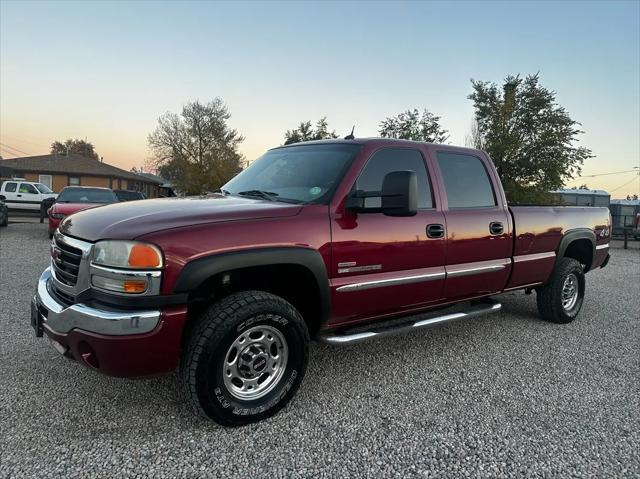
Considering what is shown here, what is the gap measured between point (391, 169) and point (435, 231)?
0.62 metres

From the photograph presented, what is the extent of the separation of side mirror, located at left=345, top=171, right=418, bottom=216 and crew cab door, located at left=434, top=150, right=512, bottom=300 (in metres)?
0.87

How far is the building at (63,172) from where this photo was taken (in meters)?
38.2

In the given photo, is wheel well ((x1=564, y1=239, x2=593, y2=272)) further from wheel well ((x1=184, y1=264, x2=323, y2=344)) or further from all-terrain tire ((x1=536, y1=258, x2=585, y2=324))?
wheel well ((x1=184, y1=264, x2=323, y2=344))

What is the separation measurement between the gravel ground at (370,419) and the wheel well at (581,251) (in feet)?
4.68

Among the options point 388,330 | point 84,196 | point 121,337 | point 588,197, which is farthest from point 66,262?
point 588,197

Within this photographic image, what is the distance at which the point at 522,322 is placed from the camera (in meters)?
5.31

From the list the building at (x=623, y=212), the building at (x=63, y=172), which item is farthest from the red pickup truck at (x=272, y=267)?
the building at (x=63, y=172)

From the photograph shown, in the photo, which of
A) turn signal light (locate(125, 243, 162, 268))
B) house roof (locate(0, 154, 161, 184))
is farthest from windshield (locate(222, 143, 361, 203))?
house roof (locate(0, 154, 161, 184))

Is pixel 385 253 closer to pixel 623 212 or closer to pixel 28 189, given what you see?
pixel 28 189

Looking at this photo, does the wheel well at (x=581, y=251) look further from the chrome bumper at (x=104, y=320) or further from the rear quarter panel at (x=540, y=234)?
the chrome bumper at (x=104, y=320)

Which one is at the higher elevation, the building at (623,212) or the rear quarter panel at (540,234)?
the building at (623,212)

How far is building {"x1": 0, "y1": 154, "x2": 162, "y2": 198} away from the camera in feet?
125

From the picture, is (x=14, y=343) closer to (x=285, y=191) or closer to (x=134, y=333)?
(x=134, y=333)

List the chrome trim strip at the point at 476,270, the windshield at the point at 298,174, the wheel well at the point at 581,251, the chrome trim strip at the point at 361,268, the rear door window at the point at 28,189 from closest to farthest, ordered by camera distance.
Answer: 1. the chrome trim strip at the point at 361,268
2. the windshield at the point at 298,174
3. the chrome trim strip at the point at 476,270
4. the wheel well at the point at 581,251
5. the rear door window at the point at 28,189
